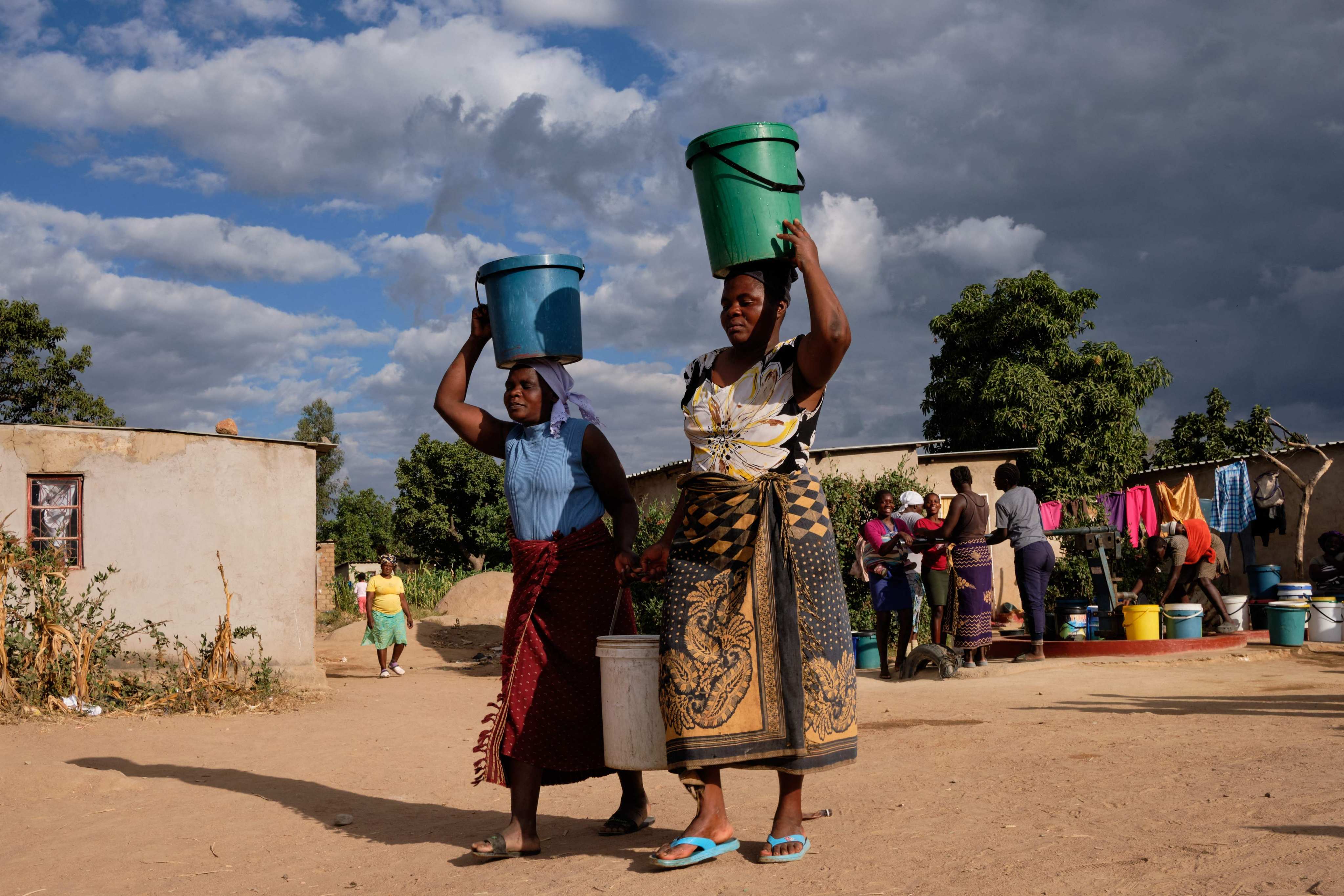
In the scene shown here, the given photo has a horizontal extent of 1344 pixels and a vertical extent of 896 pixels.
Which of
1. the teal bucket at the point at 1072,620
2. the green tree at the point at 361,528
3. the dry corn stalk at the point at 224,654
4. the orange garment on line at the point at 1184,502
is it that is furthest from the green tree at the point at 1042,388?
the green tree at the point at 361,528

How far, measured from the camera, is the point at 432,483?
35.6 metres

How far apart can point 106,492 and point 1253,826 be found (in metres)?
10.4

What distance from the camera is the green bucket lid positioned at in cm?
337

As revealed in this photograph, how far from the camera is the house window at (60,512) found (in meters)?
10.1

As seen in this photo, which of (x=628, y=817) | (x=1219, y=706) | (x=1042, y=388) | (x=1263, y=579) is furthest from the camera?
(x=1042, y=388)

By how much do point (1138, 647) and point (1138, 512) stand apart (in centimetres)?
748

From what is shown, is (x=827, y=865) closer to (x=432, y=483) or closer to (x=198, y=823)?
(x=198, y=823)

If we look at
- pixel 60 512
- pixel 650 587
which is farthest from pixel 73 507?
pixel 650 587

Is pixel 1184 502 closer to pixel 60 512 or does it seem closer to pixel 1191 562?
pixel 1191 562

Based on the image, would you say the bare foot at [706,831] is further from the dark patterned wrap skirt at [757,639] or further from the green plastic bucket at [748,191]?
the green plastic bucket at [748,191]

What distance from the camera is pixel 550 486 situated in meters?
3.85

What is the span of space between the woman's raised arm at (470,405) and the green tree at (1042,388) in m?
18.4

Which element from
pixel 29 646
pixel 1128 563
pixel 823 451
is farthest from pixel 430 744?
pixel 1128 563

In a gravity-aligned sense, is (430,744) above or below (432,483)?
below
